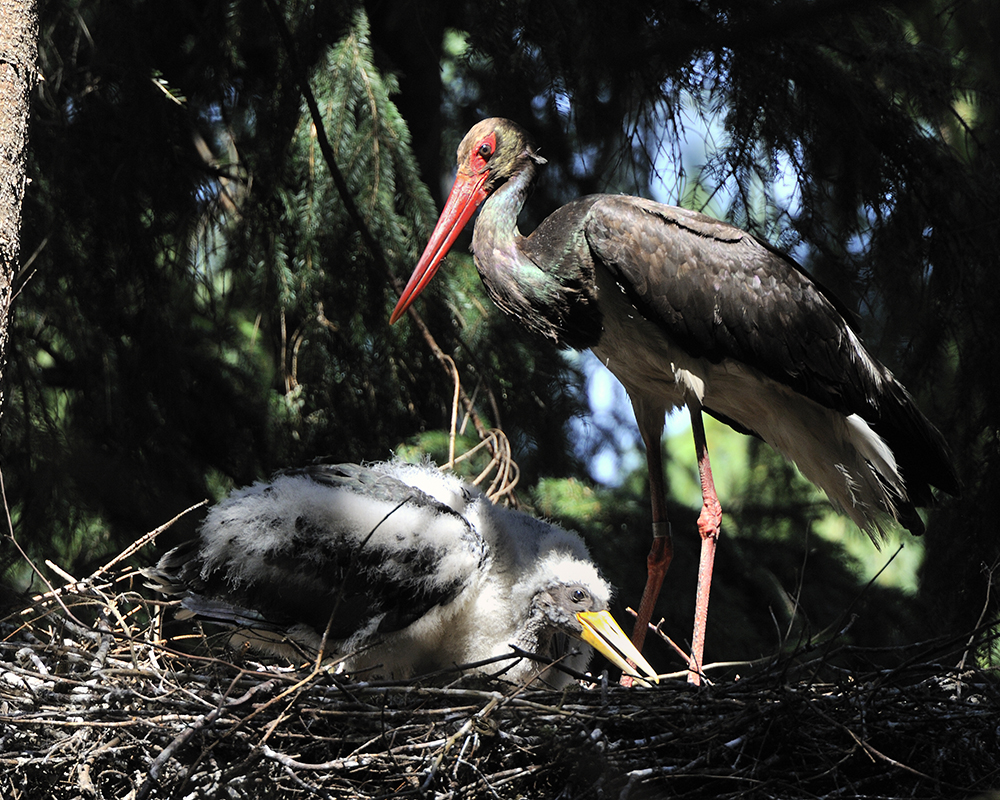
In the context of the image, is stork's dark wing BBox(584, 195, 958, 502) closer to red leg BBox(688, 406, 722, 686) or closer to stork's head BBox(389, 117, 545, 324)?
red leg BBox(688, 406, 722, 686)

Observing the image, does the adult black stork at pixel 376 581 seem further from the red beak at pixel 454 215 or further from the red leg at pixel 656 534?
the red beak at pixel 454 215

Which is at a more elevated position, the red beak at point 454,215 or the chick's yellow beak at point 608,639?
the red beak at point 454,215

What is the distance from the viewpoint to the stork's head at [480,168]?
3686 mm

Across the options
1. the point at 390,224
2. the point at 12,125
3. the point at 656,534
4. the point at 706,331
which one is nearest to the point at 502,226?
the point at 390,224

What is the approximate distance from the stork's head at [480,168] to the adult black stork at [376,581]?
944mm

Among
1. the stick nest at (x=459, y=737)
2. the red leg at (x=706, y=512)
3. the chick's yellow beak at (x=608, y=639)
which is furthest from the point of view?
the red leg at (x=706, y=512)

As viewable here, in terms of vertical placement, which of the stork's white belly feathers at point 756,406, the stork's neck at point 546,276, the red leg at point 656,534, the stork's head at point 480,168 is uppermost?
the stork's head at point 480,168

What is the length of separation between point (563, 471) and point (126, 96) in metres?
2.17

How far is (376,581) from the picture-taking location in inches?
114

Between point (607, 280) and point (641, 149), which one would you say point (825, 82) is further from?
point (607, 280)

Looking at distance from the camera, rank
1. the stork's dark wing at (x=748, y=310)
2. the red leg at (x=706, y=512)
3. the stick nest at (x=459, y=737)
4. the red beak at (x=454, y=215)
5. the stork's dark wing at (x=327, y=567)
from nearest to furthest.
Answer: the stick nest at (x=459, y=737)
the stork's dark wing at (x=327, y=567)
the stork's dark wing at (x=748, y=310)
the red leg at (x=706, y=512)
the red beak at (x=454, y=215)

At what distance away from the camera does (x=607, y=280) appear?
10.9ft

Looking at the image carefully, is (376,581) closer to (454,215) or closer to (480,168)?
(454,215)

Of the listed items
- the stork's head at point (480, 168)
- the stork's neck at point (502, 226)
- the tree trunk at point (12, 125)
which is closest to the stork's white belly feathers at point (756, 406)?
the stork's neck at point (502, 226)
